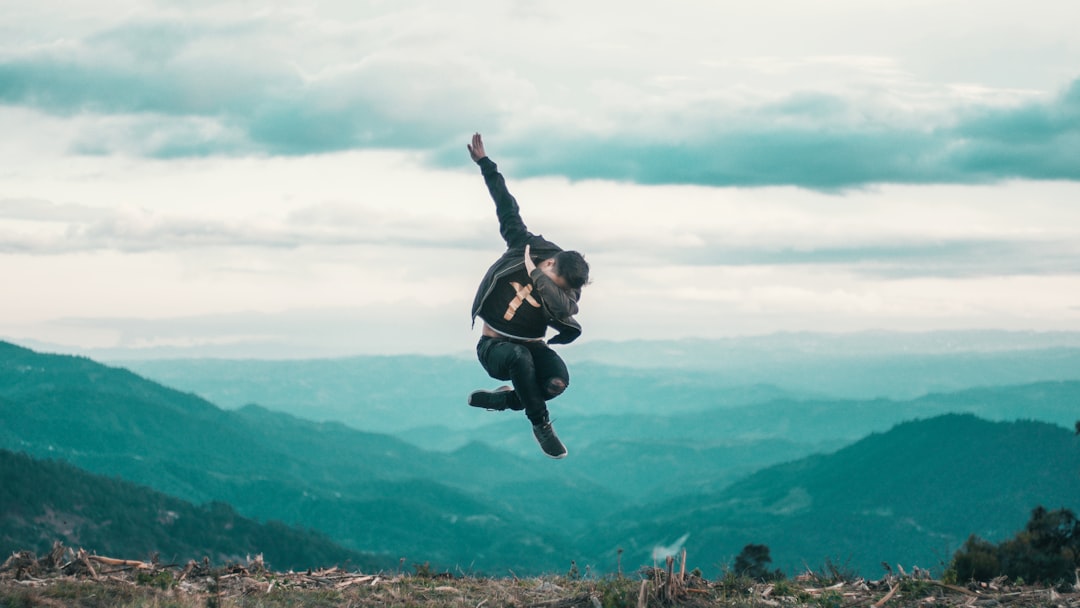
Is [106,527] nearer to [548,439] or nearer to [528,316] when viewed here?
[548,439]

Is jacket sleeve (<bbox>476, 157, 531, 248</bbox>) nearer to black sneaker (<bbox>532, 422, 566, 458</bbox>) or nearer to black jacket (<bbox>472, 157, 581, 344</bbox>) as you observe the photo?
black jacket (<bbox>472, 157, 581, 344</bbox>)

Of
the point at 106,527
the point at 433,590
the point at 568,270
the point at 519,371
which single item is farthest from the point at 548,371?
the point at 106,527

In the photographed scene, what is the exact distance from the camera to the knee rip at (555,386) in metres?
14.9

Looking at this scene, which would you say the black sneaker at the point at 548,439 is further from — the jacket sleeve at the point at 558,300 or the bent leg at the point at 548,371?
the jacket sleeve at the point at 558,300

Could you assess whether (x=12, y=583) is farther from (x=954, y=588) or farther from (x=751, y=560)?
(x=751, y=560)

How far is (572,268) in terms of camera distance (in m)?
14.3

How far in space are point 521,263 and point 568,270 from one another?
693mm

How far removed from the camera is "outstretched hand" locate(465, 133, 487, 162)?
51.9ft

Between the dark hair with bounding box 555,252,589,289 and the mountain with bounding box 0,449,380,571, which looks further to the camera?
the mountain with bounding box 0,449,380,571

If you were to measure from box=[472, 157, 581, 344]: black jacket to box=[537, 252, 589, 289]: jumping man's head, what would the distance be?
0.10 m

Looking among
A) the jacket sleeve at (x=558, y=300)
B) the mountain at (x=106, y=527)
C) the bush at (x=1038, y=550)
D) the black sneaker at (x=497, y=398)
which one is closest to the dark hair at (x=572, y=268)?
the jacket sleeve at (x=558, y=300)

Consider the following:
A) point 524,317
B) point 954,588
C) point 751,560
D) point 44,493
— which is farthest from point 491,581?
point 44,493

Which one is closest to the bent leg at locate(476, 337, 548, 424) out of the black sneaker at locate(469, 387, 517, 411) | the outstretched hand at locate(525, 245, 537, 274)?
the black sneaker at locate(469, 387, 517, 411)

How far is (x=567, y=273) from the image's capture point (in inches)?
565
